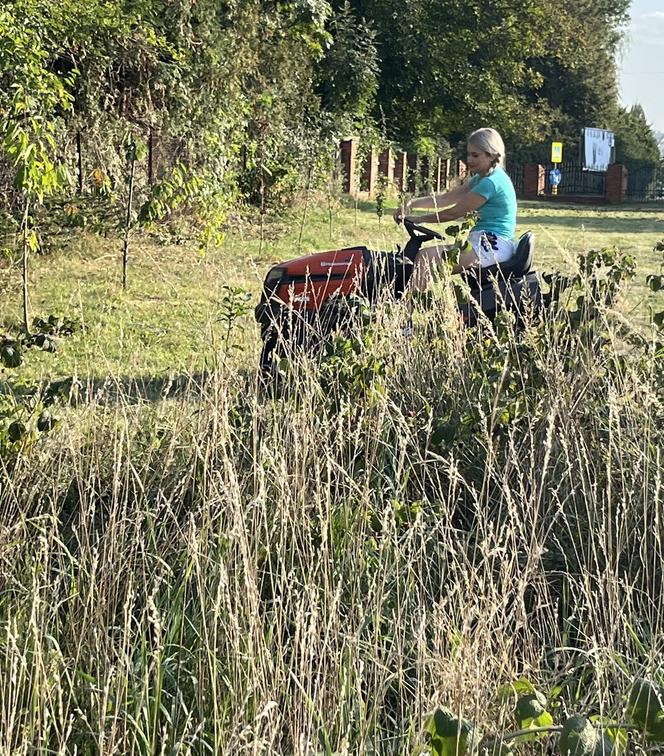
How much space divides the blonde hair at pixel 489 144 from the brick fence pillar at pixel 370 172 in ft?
63.7

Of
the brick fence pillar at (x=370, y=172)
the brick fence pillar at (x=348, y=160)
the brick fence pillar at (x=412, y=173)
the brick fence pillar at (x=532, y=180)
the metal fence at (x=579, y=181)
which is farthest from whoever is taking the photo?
the metal fence at (x=579, y=181)

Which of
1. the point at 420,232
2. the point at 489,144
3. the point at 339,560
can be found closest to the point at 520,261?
the point at 420,232

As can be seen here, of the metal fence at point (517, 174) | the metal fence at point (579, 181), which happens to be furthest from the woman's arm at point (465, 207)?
the metal fence at point (579, 181)

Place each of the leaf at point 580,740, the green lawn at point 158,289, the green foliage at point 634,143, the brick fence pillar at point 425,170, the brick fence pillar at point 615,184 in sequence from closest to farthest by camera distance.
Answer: the leaf at point 580,740, the green lawn at point 158,289, the brick fence pillar at point 425,170, the brick fence pillar at point 615,184, the green foliage at point 634,143

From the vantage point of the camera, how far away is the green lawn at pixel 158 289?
618 centimetres

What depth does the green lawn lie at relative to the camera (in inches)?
243

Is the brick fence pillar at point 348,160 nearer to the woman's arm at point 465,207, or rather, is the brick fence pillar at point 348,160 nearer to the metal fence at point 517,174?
the woman's arm at point 465,207

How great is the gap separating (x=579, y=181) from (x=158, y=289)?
36.0 metres

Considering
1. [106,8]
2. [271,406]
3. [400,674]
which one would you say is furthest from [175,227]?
[400,674]

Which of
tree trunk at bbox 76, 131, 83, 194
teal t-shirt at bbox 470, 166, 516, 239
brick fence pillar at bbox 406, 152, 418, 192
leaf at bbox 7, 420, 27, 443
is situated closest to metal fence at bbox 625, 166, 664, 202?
brick fence pillar at bbox 406, 152, 418, 192

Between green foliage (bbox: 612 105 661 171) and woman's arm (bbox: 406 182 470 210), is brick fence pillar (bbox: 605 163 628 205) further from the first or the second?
woman's arm (bbox: 406 182 470 210)

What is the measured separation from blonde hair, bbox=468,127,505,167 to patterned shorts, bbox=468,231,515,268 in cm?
50

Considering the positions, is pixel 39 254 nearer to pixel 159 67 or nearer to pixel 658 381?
pixel 159 67

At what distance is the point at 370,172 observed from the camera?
2533 centimetres
